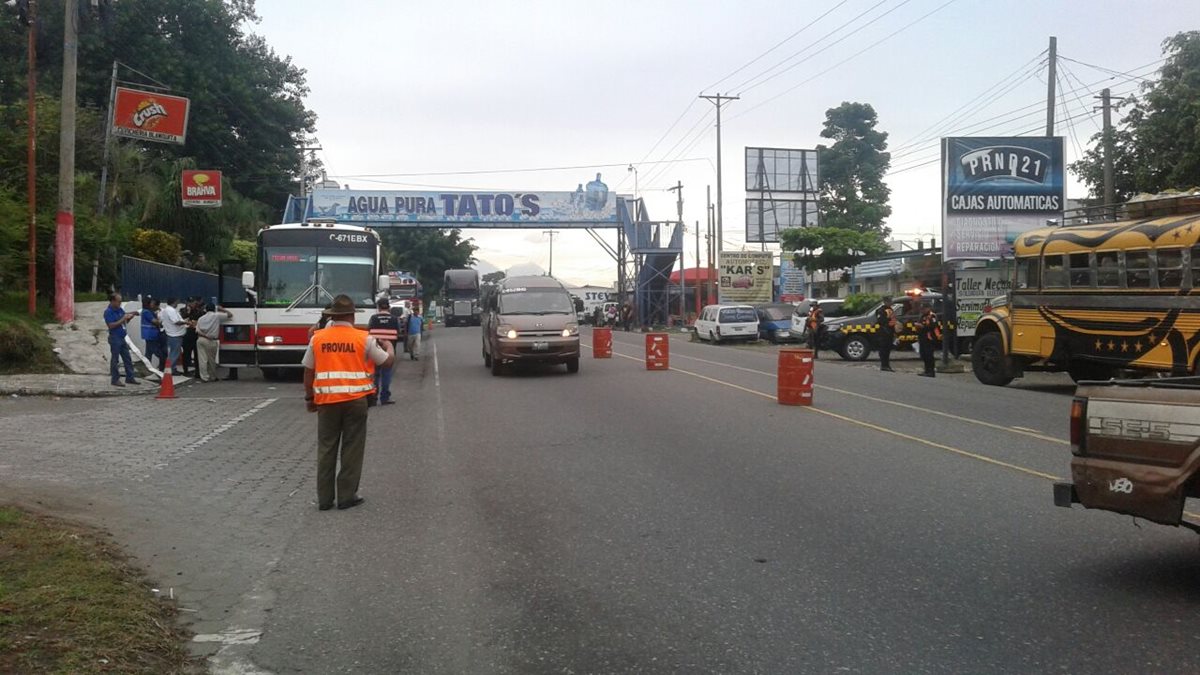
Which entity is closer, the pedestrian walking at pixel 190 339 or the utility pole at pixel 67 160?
the utility pole at pixel 67 160

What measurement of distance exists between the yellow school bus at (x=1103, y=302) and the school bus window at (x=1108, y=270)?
0.02 metres

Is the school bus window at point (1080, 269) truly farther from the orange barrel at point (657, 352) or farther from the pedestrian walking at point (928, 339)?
the orange barrel at point (657, 352)

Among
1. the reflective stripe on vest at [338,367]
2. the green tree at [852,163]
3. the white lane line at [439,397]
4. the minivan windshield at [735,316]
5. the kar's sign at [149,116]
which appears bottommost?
the white lane line at [439,397]

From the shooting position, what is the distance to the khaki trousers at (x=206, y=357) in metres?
21.8

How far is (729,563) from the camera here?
6.75 meters

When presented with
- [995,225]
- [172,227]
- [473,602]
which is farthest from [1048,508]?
[172,227]

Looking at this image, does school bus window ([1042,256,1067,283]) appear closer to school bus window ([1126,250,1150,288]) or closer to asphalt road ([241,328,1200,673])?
school bus window ([1126,250,1150,288])

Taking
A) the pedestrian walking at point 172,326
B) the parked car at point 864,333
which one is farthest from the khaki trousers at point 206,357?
the parked car at point 864,333

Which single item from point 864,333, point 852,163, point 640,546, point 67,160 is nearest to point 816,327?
point 864,333

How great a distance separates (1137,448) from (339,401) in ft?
19.5

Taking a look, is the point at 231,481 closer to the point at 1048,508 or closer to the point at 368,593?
the point at 368,593

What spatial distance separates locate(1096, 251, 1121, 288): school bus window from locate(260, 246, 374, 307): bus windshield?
45.6ft

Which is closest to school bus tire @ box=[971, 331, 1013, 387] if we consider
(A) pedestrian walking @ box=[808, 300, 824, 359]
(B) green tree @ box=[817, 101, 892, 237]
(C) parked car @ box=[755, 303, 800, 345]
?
(A) pedestrian walking @ box=[808, 300, 824, 359]

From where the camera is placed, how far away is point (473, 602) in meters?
6.04
